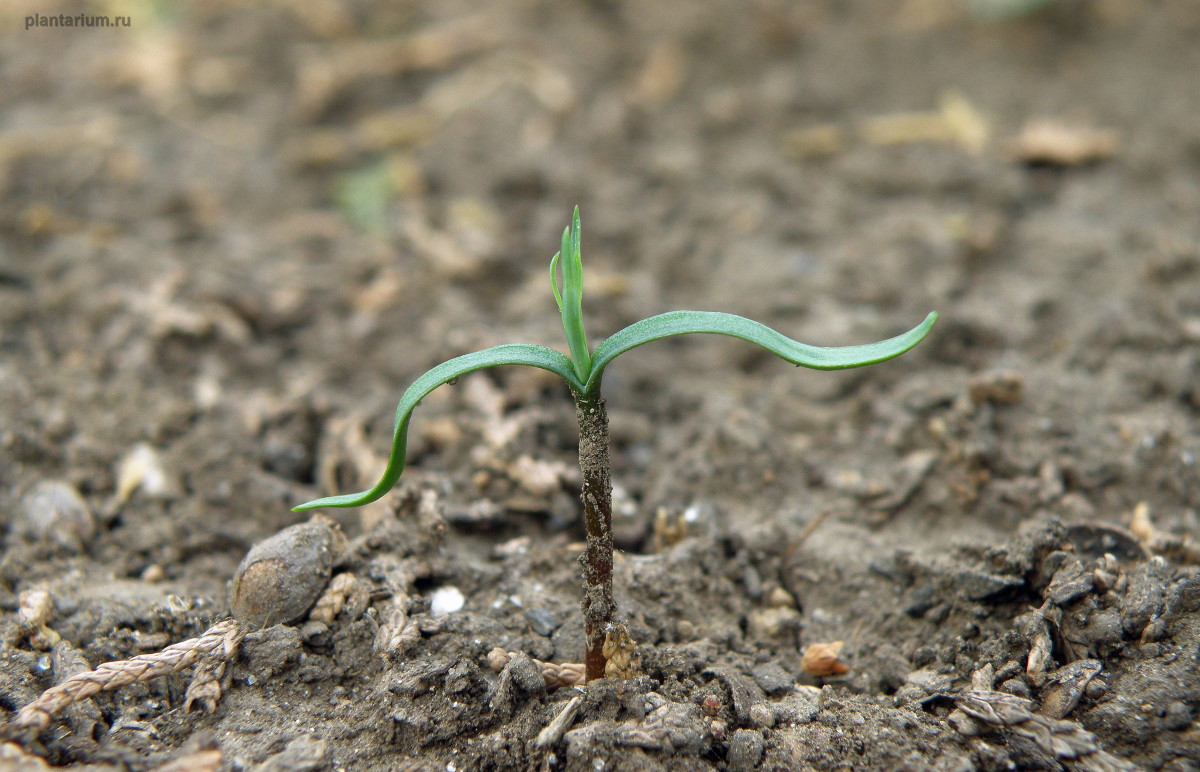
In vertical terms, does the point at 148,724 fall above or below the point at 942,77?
below

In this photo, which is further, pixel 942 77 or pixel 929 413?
pixel 942 77

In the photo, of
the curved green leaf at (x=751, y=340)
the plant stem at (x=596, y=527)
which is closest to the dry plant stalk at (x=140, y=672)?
the plant stem at (x=596, y=527)

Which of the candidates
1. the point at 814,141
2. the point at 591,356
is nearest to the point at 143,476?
the point at 591,356

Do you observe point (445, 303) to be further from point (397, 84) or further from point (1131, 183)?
point (1131, 183)

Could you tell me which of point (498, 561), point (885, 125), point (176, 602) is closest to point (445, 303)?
point (498, 561)

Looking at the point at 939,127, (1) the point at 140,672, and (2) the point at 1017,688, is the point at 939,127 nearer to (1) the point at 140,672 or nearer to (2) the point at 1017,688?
(2) the point at 1017,688

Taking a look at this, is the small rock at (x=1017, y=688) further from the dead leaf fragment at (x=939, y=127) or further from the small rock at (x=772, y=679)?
the dead leaf fragment at (x=939, y=127)

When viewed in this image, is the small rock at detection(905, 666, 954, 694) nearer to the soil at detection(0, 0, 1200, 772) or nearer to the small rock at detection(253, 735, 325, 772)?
the soil at detection(0, 0, 1200, 772)
